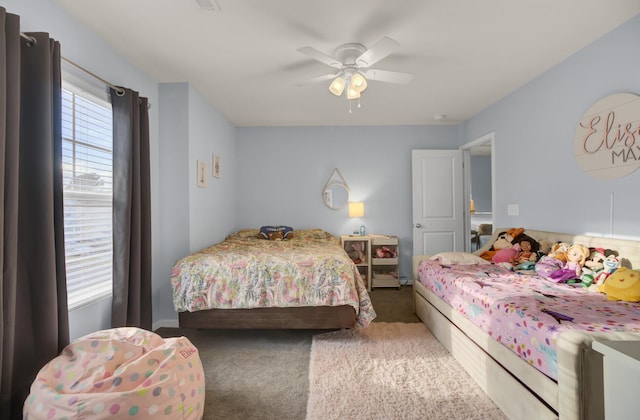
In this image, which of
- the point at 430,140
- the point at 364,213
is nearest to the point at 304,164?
the point at 364,213

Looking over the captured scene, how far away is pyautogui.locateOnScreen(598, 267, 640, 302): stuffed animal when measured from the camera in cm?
175

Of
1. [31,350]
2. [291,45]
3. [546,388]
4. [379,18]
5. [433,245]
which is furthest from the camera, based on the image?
[433,245]

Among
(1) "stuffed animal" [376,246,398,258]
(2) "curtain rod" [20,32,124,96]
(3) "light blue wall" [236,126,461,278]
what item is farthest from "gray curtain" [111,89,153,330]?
(1) "stuffed animal" [376,246,398,258]

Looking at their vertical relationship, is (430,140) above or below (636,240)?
above

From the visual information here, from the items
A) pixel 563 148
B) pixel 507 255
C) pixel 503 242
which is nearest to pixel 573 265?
pixel 507 255

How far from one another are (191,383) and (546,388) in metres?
1.66

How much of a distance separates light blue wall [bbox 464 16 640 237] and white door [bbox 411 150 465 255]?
0.81m

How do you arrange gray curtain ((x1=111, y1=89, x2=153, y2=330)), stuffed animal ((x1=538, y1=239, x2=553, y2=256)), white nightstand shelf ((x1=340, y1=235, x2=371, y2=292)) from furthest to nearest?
white nightstand shelf ((x1=340, y1=235, x2=371, y2=292)), stuffed animal ((x1=538, y1=239, x2=553, y2=256)), gray curtain ((x1=111, y1=89, x2=153, y2=330))

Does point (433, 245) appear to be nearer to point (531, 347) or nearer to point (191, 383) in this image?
point (531, 347)

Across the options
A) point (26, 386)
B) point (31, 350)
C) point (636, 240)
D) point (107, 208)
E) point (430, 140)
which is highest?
point (430, 140)

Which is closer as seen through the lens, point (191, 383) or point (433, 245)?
point (191, 383)

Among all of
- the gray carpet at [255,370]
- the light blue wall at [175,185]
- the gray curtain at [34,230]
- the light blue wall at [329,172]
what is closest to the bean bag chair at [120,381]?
the gray curtain at [34,230]

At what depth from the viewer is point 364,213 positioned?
4719mm

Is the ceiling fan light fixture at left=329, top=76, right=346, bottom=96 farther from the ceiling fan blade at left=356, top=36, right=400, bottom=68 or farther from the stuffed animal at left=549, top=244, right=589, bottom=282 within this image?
the stuffed animal at left=549, top=244, right=589, bottom=282
